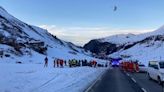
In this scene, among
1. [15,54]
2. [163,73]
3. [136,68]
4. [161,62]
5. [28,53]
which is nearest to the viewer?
[163,73]

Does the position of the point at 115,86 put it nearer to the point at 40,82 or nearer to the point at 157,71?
the point at 157,71

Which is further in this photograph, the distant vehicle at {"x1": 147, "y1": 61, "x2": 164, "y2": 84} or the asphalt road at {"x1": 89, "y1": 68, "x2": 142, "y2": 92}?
the distant vehicle at {"x1": 147, "y1": 61, "x2": 164, "y2": 84}

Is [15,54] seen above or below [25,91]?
above

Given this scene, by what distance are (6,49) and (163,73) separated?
6526 cm

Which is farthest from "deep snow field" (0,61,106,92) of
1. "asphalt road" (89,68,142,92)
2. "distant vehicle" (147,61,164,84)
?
"distant vehicle" (147,61,164,84)

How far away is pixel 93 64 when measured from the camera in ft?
248

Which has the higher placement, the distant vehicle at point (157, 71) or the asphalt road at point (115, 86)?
the distant vehicle at point (157, 71)

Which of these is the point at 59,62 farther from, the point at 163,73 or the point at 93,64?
the point at 163,73

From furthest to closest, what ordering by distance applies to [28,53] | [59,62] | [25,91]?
[28,53] < [59,62] < [25,91]

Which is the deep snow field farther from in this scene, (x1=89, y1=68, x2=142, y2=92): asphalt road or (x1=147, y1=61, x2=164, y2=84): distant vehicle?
(x1=147, y1=61, x2=164, y2=84): distant vehicle

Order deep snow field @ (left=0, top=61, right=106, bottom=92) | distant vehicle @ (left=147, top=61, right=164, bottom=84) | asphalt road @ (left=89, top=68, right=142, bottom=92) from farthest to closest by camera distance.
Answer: distant vehicle @ (left=147, top=61, right=164, bottom=84) < asphalt road @ (left=89, top=68, right=142, bottom=92) < deep snow field @ (left=0, top=61, right=106, bottom=92)

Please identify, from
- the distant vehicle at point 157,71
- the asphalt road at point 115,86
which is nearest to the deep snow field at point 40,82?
the asphalt road at point 115,86

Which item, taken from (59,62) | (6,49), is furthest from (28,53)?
(59,62)

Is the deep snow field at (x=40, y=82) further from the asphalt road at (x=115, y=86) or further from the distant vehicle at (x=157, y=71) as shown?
the distant vehicle at (x=157, y=71)
